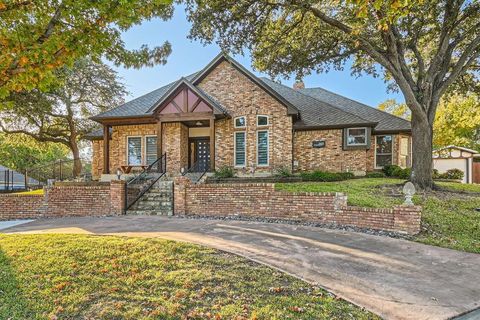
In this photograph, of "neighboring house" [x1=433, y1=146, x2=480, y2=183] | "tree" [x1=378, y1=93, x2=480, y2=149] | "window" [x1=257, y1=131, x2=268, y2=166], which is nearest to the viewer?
"window" [x1=257, y1=131, x2=268, y2=166]

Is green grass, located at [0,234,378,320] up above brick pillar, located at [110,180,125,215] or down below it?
below

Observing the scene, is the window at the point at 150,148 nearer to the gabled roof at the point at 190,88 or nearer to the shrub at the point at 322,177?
the gabled roof at the point at 190,88

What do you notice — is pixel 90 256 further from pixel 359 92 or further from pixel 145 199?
pixel 359 92

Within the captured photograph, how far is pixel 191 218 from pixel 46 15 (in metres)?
6.49

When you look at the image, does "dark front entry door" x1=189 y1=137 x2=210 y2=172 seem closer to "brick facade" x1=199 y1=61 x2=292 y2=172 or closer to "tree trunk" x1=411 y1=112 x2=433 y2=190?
"brick facade" x1=199 y1=61 x2=292 y2=172

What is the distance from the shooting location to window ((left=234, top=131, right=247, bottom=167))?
15445 millimetres

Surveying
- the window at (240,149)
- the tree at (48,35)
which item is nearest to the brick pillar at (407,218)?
the tree at (48,35)

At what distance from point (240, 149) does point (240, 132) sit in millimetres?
902

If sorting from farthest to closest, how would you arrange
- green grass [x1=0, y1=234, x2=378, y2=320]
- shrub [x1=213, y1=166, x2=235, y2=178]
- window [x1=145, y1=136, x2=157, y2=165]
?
window [x1=145, y1=136, x2=157, y2=165]
shrub [x1=213, y1=166, x2=235, y2=178]
green grass [x1=0, y1=234, x2=378, y2=320]

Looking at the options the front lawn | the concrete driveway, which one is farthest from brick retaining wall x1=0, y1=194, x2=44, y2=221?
the front lawn

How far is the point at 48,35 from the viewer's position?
500 centimetres

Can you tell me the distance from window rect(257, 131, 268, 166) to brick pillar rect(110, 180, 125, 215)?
23.3ft

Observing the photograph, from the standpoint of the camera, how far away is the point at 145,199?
11.4 m

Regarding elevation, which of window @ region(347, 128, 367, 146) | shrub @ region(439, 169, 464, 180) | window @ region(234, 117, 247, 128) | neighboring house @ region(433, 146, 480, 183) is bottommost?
shrub @ region(439, 169, 464, 180)
